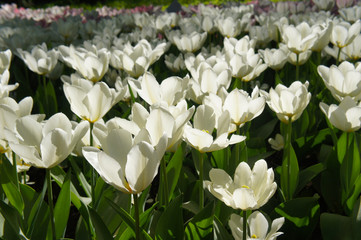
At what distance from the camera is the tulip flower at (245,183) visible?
3.69 ft

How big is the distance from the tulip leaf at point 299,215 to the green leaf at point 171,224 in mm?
419

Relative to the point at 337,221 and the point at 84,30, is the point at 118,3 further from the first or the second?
the point at 337,221

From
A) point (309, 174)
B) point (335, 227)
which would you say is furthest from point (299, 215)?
point (309, 174)

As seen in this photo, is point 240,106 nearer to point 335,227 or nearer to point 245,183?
point 245,183

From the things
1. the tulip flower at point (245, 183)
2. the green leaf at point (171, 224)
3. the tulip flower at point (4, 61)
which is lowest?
the green leaf at point (171, 224)

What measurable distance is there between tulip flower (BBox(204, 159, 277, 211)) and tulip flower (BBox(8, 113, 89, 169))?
0.36 meters

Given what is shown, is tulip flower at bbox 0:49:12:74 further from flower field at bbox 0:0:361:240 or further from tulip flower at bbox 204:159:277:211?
tulip flower at bbox 204:159:277:211

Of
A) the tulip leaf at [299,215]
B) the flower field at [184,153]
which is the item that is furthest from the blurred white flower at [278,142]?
the tulip leaf at [299,215]

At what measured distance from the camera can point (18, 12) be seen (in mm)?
7578

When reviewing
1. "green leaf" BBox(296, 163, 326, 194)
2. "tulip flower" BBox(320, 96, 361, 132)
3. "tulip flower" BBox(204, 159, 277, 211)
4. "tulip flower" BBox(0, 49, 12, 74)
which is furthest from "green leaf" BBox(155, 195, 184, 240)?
"tulip flower" BBox(0, 49, 12, 74)

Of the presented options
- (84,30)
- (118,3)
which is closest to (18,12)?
(84,30)

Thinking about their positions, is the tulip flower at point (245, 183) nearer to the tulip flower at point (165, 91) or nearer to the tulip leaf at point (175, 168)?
the tulip leaf at point (175, 168)

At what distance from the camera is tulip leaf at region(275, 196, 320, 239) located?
150 centimetres

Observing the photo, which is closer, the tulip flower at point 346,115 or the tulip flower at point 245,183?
the tulip flower at point 245,183
